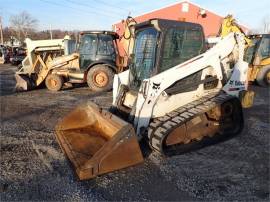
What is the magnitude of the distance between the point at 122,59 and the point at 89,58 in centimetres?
123

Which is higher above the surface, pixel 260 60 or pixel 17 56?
pixel 260 60

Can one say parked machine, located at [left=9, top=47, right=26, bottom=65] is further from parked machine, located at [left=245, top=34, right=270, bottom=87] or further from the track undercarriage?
the track undercarriage

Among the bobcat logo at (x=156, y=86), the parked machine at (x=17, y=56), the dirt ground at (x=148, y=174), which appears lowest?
the parked machine at (x=17, y=56)

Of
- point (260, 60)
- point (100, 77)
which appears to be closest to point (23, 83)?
point (100, 77)

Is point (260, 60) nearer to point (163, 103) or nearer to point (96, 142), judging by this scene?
point (163, 103)

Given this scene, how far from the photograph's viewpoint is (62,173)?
13.8 feet

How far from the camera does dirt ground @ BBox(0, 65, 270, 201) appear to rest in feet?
12.1

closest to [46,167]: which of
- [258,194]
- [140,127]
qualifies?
[140,127]

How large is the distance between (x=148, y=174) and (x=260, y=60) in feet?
29.3

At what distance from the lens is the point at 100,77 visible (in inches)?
421

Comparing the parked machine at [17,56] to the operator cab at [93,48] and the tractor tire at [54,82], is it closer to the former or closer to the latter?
the tractor tire at [54,82]

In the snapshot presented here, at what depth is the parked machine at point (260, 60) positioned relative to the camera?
11.4m

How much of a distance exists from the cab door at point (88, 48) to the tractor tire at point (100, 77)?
0.41 metres

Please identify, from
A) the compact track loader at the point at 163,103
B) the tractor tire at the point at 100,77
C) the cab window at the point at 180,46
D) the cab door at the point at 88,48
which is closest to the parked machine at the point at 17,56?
the cab door at the point at 88,48
